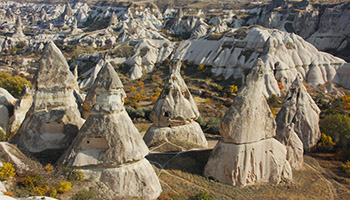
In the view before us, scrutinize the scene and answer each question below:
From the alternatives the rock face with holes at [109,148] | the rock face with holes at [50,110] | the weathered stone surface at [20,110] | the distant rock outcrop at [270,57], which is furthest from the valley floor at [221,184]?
the distant rock outcrop at [270,57]

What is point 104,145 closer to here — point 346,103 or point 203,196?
point 203,196

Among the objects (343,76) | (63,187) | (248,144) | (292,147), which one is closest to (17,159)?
(63,187)

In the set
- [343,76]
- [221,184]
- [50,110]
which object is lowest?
[221,184]

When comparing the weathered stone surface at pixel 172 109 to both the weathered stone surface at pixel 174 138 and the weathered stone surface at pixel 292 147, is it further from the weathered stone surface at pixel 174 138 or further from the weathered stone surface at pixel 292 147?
the weathered stone surface at pixel 292 147

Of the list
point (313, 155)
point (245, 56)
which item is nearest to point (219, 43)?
point (245, 56)

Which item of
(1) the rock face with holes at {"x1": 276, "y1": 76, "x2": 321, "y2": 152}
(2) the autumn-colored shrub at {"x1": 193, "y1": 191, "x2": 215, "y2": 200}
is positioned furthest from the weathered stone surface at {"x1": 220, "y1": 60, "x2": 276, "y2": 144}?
(1) the rock face with holes at {"x1": 276, "y1": 76, "x2": 321, "y2": 152}

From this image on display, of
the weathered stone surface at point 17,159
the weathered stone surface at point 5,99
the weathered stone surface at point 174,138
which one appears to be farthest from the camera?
the weathered stone surface at point 5,99
